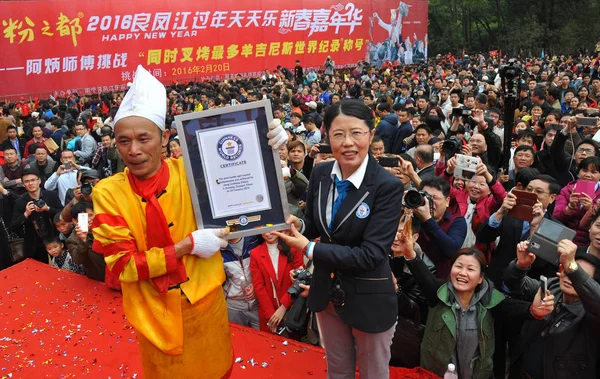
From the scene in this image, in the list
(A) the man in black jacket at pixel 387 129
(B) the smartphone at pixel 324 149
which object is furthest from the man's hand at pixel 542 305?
(A) the man in black jacket at pixel 387 129

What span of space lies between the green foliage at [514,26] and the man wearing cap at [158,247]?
30521mm

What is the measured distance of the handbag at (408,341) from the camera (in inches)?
124

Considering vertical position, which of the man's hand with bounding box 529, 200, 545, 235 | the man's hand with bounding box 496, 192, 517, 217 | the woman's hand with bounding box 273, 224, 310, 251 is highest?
the woman's hand with bounding box 273, 224, 310, 251

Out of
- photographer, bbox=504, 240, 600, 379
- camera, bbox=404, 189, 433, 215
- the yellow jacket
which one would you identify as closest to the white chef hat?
the yellow jacket

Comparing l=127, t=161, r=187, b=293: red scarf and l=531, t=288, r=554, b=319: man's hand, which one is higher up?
l=127, t=161, r=187, b=293: red scarf

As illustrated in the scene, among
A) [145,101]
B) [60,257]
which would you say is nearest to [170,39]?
[60,257]

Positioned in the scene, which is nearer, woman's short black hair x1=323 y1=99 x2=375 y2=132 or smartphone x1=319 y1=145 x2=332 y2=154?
woman's short black hair x1=323 y1=99 x2=375 y2=132

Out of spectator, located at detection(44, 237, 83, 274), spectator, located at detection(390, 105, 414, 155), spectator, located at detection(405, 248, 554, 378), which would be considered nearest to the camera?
spectator, located at detection(405, 248, 554, 378)

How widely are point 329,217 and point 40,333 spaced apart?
2589 mm

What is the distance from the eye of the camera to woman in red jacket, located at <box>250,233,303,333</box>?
12.0 ft

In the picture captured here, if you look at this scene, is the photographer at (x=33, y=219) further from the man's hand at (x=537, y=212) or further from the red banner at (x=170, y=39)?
the red banner at (x=170, y=39)

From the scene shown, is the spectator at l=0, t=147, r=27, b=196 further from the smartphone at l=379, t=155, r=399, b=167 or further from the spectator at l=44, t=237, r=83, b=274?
the smartphone at l=379, t=155, r=399, b=167

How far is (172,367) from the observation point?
2.16 meters

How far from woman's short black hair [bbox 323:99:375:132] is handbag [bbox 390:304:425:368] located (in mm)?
1639
